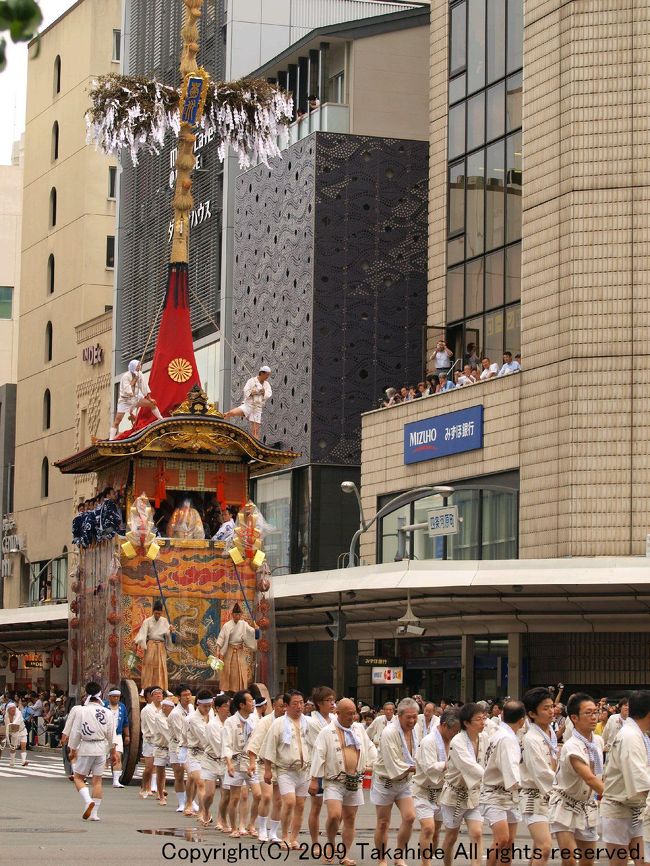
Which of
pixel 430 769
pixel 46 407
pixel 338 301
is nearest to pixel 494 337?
pixel 338 301

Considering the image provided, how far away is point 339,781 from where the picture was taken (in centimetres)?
1513

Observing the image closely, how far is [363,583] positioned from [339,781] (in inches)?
836

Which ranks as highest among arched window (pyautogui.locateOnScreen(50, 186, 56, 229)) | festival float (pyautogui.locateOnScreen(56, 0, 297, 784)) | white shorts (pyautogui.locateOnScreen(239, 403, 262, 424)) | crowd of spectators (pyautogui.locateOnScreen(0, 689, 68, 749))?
arched window (pyautogui.locateOnScreen(50, 186, 56, 229))

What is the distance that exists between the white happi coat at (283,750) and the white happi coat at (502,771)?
12.0ft

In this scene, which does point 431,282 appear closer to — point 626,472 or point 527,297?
point 527,297

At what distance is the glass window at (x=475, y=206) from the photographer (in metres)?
46.7

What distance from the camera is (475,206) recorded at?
4697 centimetres

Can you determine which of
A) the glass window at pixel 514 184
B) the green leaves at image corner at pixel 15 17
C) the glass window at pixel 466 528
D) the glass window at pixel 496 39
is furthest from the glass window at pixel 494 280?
the green leaves at image corner at pixel 15 17

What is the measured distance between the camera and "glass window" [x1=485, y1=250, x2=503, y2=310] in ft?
149

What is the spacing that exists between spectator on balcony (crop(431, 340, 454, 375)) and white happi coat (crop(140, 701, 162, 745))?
24.8 meters

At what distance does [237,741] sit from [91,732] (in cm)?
225

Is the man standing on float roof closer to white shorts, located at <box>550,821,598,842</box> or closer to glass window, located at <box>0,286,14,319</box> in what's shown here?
white shorts, located at <box>550,821,598,842</box>

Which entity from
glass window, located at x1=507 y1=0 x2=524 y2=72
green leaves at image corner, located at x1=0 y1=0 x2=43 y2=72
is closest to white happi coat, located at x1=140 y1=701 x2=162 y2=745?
green leaves at image corner, located at x1=0 y1=0 x2=43 y2=72

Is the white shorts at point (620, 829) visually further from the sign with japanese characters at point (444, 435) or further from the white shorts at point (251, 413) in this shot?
the sign with japanese characters at point (444, 435)
